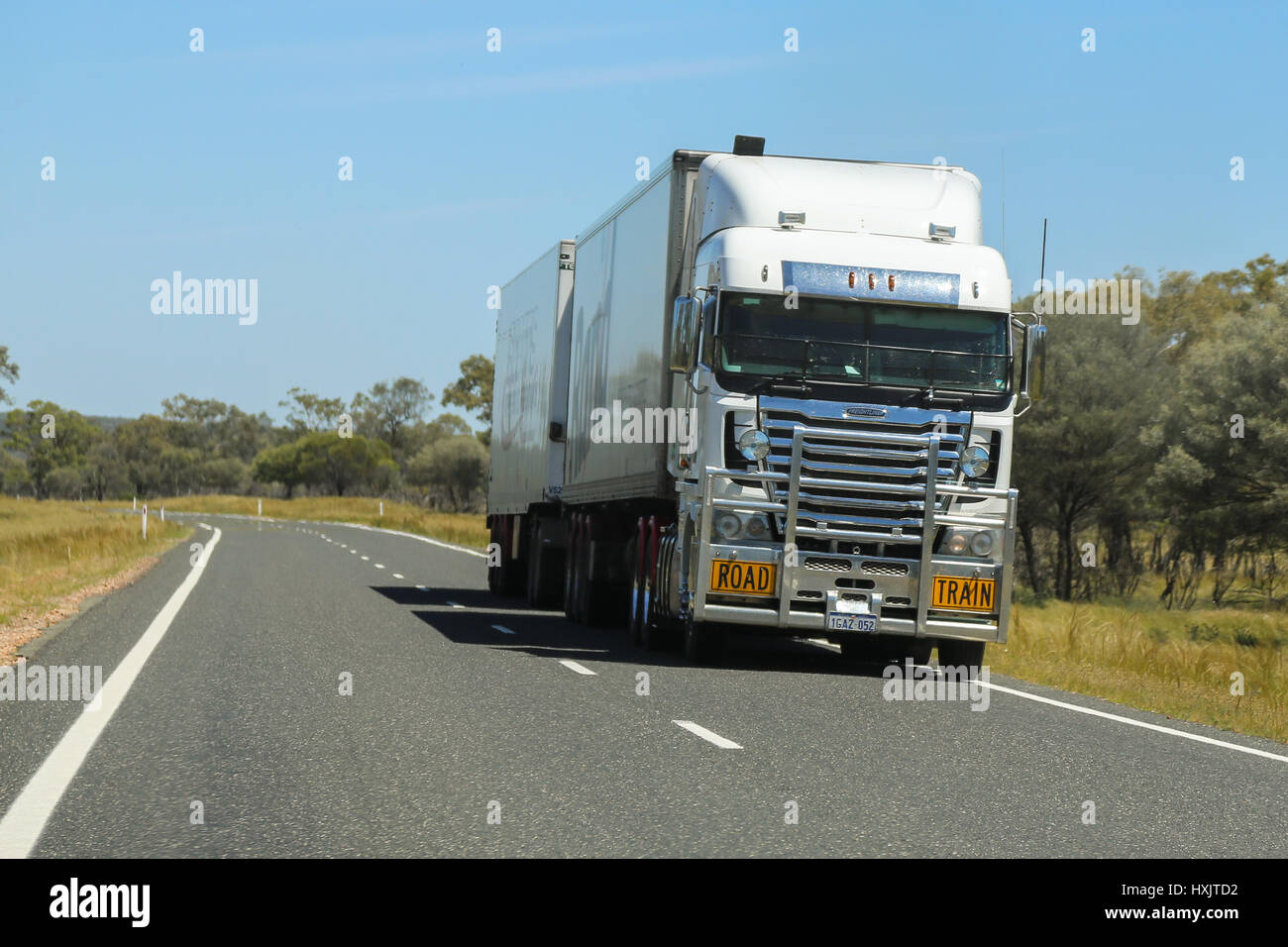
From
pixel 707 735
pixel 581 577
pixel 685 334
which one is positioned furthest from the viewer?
pixel 581 577

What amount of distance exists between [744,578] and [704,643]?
4.38ft

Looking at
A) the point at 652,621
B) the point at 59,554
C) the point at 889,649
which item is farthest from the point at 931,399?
the point at 59,554

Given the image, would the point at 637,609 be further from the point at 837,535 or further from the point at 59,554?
the point at 59,554

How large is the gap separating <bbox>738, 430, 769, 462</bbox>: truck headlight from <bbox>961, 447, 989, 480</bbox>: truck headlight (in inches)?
67.6

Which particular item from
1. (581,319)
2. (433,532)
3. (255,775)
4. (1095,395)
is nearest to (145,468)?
(433,532)

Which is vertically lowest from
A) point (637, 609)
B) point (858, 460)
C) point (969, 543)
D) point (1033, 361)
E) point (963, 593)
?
point (637, 609)

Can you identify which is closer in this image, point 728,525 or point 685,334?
point 728,525

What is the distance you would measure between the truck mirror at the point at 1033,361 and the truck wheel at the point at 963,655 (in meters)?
2.58

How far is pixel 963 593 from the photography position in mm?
14742
